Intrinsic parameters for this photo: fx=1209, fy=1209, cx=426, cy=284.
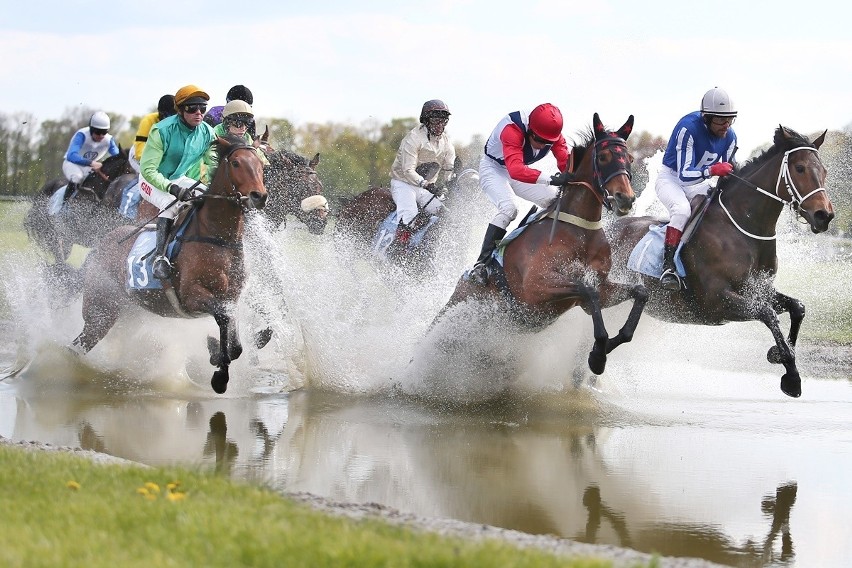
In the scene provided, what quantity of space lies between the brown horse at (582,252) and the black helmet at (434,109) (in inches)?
181

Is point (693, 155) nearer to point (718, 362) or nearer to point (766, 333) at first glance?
point (718, 362)

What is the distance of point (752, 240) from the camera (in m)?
11.0

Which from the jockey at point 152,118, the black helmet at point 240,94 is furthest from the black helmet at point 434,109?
the jockey at point 152,118

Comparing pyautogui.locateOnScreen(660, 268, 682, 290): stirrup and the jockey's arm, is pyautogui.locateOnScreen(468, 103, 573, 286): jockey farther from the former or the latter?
the jockey's arm

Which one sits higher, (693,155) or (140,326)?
(693,155)

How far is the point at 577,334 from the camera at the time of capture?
475 inches

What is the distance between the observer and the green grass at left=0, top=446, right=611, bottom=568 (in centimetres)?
492

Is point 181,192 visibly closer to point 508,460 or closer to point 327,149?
point 508,460

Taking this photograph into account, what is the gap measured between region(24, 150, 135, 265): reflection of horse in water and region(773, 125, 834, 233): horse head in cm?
873

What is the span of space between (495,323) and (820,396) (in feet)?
12.2

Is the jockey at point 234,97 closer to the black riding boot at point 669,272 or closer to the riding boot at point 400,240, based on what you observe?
the riding boot at point 400,240

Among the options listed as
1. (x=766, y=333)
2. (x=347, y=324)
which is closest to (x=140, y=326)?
(x=347, y=324)

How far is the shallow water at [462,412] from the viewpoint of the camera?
7125 millimetres

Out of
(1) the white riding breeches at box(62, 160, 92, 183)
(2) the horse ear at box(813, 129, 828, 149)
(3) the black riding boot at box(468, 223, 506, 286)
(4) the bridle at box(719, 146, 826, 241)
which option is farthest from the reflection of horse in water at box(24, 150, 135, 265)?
(2) the horse ear at box(813, 129, 828, 149)
